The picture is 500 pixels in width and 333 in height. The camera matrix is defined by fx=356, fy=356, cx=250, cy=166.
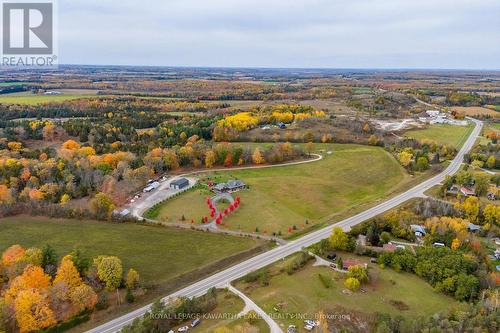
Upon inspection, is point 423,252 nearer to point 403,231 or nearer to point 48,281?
point 403,231

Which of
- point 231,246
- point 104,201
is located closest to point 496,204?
point 231,246

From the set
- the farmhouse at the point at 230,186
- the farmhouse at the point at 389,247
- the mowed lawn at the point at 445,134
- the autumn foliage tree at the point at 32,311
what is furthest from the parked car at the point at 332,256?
the mowed lawn at the point at 445,134

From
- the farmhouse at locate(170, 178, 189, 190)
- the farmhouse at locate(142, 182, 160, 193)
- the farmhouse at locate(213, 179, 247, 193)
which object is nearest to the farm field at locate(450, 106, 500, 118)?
the farmhouse at locate(213, 179, 247, 193)

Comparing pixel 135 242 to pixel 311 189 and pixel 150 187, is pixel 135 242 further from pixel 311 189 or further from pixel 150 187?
pixel 311 189

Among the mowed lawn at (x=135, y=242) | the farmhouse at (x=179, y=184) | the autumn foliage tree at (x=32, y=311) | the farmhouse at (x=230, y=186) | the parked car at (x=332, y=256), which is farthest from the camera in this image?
the farmhouse at (x=179, y=184)

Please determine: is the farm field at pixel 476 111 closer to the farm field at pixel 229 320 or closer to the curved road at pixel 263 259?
the curved road at pixel 263 259

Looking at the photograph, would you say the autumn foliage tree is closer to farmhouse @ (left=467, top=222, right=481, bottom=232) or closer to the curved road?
the curved road
